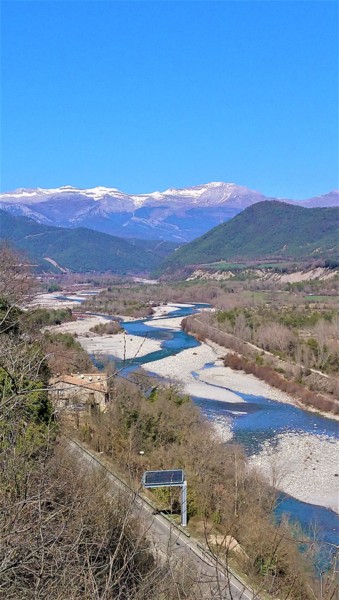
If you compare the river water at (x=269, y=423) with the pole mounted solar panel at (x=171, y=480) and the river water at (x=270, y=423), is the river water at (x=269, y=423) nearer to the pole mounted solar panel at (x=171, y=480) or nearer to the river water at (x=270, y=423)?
the river water at (x=270, y=423)

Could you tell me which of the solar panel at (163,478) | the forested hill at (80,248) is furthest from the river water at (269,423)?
the forested hill at (80,248)

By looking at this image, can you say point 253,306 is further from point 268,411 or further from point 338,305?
point 268,411

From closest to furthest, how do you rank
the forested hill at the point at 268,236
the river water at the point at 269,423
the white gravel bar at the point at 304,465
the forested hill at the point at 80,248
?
1. the river water at the point at 269,423
2. the white gravel bar at the point at 304,465
3. the forested hill at the point at 268,236
4. the forested hill at the point at 80,248

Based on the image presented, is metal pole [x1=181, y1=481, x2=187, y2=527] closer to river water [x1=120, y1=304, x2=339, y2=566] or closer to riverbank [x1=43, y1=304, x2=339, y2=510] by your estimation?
riverbank [x1=43, y1=304, x2=339, y2=510]

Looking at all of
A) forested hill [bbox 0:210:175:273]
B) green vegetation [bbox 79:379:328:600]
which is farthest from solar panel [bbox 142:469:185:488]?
forested hill [bbox 0:210:175:273]

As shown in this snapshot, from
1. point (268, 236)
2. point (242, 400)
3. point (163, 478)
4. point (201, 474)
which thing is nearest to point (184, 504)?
point (163, 478)

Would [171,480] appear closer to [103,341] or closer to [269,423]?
[269,423]
